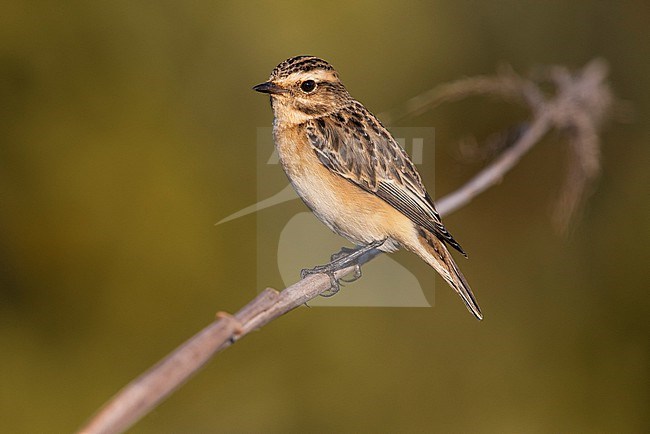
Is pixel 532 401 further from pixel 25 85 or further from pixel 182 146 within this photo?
pixel 25 85

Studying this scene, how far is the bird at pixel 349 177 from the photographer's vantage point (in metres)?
2.86

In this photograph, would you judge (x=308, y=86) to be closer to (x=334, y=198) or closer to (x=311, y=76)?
(x=311, y=76)

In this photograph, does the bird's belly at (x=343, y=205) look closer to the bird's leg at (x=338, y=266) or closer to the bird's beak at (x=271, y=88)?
the bird's leg at (x=338, y=266)

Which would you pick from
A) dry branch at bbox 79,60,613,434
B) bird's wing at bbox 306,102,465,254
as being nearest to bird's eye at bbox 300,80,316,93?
bird's wing at bbox 306,102,465,254

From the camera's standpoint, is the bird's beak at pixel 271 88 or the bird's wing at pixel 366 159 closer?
the bird's beak at pixel 271 88

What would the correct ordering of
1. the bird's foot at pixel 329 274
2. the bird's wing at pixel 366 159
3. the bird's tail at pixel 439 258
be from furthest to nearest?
the bird's wing at pixel 366 159, the bird's tail at pixel 439 258, the bird's foot at pixel 329 274

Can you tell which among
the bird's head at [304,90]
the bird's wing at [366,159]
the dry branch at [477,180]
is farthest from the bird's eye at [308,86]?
the dry branch at [477,180]

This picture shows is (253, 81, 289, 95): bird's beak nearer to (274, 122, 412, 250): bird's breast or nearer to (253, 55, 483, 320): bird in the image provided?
(253, 55, 483, 320): bird

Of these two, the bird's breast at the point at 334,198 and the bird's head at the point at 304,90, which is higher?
the bird's head at the point at 304,90

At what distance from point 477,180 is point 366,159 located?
0.44 metres

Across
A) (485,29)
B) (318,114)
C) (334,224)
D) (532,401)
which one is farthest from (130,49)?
(532,401)

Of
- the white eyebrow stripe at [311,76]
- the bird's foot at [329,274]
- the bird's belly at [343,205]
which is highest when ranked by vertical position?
the white eyebrow stripe at [311,76]

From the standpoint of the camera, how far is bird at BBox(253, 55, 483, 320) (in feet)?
9.39

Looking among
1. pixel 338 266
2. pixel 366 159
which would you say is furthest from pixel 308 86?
pixel 338 266
